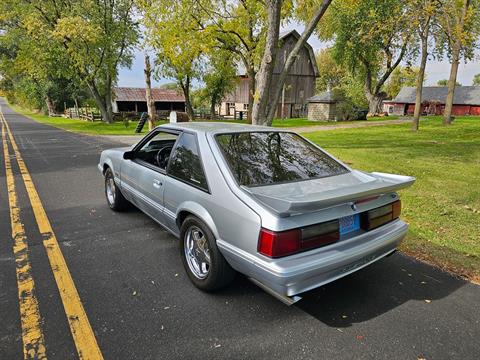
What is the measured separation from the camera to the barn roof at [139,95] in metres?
46.8

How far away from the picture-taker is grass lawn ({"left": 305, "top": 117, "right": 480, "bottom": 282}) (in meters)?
4.07

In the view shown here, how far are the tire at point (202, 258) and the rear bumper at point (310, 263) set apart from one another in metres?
0.14

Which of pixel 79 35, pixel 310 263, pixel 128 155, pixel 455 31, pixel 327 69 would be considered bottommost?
pixel 310 263

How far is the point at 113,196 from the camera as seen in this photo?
5.36m

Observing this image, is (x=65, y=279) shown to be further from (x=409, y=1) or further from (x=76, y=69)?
(x=76, y=69)

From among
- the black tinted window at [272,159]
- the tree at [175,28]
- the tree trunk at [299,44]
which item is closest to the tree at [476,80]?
the tree at [175,28]

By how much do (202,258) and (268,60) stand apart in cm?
775

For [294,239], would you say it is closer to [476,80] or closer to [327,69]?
[327,69]

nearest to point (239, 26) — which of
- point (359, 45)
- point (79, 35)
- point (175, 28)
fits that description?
point (175, 28)

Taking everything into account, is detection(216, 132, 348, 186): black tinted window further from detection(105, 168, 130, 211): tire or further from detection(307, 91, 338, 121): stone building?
detection(307, 91, 338, 121): stone building

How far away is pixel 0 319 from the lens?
269cm

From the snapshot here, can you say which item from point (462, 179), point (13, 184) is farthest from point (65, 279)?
point (462, 179)

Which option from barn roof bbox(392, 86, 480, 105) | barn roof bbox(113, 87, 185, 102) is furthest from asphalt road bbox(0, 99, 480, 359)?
barn roof bbox(392, 86, 480, 105)

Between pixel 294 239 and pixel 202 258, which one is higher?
pixel 294 239
